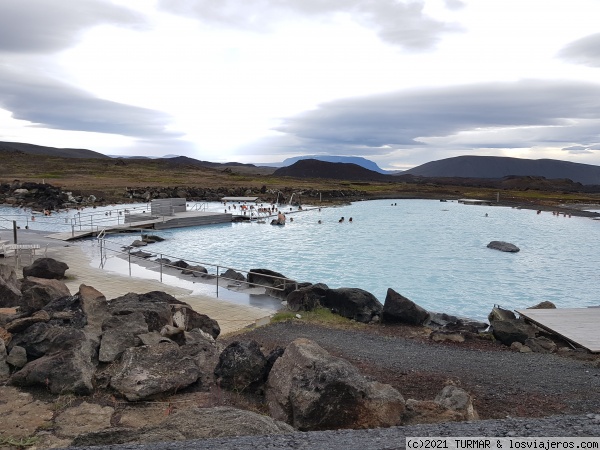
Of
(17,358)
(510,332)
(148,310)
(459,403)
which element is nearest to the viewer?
(459,403)

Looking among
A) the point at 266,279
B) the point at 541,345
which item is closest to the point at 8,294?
the point at 266,279

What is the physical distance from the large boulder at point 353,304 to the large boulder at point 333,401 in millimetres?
7664

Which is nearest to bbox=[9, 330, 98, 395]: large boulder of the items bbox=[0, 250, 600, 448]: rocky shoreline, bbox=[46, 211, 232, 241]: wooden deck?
bbox=[0, 250, 600, 448]: rocky shoreline

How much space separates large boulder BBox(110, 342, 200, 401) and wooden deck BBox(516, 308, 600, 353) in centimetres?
858

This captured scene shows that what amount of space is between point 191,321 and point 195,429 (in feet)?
17.5

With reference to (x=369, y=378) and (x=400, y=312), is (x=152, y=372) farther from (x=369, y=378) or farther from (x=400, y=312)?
(x=400, y=312)

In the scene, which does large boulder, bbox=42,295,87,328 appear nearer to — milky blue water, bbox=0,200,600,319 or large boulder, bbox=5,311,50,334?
large boulder, bbox=5,311,50,334

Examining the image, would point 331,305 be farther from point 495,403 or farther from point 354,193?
point 354,193

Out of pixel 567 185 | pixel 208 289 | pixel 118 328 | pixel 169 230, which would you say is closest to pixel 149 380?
pixel 118 328

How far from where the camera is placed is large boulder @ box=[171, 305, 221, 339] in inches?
370

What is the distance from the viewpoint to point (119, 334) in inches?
295

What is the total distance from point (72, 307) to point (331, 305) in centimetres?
753

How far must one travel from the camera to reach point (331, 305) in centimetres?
1402

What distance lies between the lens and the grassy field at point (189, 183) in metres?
67.8
